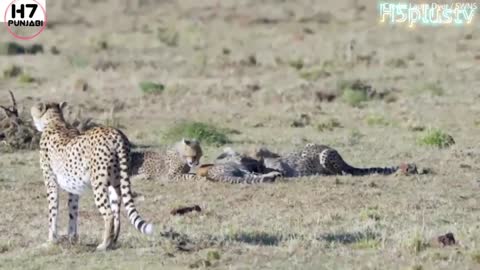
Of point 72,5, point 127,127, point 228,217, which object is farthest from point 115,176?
point 72,5

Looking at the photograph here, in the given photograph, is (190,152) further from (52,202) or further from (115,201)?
(115,201)

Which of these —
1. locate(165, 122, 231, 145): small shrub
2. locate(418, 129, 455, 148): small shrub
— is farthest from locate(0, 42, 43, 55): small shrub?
locate(418, 129, 455, 148): small shrub

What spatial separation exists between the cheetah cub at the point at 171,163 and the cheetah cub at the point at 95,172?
448 centimetres

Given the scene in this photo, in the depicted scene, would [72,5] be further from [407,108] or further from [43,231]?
[43,231]

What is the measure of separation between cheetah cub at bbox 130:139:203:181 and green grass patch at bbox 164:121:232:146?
3910mm

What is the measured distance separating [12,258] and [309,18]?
48.0 m

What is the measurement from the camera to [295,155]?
16.2 metres

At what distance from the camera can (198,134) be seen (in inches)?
794

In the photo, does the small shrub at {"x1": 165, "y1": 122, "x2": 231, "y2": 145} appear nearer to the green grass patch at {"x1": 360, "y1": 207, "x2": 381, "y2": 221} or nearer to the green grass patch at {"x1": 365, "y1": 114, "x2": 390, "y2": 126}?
the green grass patch at {"x1": 365, "y1": 114, "x2": 390, "y2": 126}

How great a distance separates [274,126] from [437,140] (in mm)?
4287

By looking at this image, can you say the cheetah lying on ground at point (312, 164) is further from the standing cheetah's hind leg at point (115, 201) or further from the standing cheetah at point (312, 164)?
the standing cheetah's hind leg at point (115, 201)

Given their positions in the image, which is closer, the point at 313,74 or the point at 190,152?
the point at 190,152

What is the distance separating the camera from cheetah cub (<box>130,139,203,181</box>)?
1577 cm

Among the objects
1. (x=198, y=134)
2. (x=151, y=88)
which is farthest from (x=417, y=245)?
(x=151, y=88)
